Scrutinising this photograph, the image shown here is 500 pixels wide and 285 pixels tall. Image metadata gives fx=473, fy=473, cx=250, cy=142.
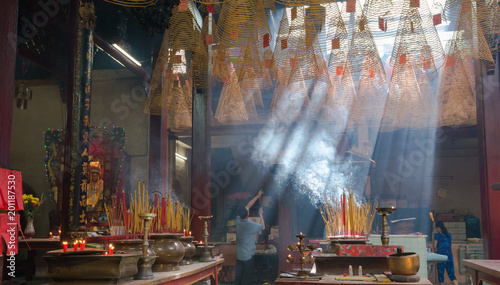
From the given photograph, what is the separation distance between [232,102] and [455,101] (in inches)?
158

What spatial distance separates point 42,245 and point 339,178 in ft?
17.1

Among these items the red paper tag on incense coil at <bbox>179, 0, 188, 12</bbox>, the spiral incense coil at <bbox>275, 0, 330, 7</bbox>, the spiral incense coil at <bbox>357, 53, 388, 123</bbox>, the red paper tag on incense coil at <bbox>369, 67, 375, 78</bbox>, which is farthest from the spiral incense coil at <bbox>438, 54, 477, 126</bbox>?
the red paper tag on incense coil at <bbox>179, 0, 188, 12</bbox>

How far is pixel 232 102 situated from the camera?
6723 millimetres

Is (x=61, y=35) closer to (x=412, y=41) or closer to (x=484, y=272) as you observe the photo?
(x=412, y=41)

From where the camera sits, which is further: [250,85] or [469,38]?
[250,85]

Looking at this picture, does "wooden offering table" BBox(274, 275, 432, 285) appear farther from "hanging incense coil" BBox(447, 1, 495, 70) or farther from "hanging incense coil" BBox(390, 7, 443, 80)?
"hanging incense coil" BBox(390, 7, 443, 80)

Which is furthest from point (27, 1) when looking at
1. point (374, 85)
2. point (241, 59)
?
point (374, 85)

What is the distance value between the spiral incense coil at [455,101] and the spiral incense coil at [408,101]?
0.20m

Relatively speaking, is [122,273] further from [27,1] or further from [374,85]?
[374,85]

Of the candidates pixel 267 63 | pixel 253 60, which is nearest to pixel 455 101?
pixel 267 63

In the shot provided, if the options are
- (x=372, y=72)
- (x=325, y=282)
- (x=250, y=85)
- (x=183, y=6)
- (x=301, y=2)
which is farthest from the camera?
(x=372, y=72)

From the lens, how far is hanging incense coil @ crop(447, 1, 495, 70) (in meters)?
4.35

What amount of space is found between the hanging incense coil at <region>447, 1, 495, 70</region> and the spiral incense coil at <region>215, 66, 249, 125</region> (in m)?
2.67

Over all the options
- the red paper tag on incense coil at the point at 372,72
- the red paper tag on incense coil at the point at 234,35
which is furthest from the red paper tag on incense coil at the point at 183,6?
the red paper tag on incense coil at the point at 372,72
